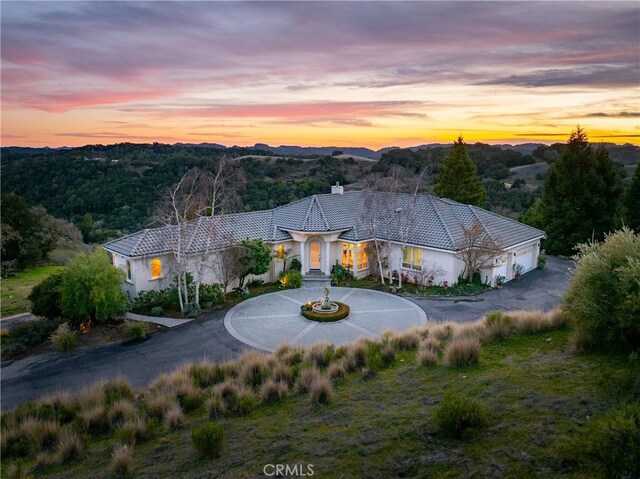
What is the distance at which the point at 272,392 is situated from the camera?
10.0 metres

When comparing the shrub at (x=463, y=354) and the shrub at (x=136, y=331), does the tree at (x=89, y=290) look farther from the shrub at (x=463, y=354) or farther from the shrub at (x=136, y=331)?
the shrub at (x=463, y=354)

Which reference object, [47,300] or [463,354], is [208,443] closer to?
[463,354]

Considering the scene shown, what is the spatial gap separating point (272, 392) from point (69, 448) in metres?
4.22

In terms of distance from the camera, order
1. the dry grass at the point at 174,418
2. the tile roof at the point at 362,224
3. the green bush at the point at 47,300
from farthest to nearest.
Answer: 1. the tile roof at the point at 362,224
2. the green bush at the point at 47,300
3. the dry grass at the point at 174,418

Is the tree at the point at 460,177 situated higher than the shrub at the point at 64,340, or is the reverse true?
the tree at the point at 460,177

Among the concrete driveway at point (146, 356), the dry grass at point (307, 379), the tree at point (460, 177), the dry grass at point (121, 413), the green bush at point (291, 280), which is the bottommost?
the concrete driveway at point (146, 356)

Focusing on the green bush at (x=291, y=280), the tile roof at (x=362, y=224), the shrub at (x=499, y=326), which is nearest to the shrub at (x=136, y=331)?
the tile roof at (x=362, y=224)

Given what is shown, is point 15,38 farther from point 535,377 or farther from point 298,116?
point 298,116

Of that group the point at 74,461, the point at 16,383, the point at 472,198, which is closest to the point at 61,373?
the point at 16,383

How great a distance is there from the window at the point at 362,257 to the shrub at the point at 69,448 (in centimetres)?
1935

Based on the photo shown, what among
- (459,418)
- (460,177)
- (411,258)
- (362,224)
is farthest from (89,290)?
(460,177)

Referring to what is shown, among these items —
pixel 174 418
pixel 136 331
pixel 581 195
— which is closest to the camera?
pixel 174 418

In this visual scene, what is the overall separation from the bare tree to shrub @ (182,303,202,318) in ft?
46.5

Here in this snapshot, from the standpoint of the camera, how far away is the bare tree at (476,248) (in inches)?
926
